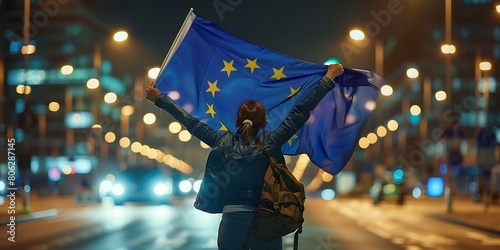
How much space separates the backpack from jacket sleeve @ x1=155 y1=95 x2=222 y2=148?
47 cm

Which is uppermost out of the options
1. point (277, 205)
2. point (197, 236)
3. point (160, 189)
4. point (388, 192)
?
point (277, 205)

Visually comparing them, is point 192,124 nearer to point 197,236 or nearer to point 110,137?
point 197,236

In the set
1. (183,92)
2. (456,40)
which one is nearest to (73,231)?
(183,92)

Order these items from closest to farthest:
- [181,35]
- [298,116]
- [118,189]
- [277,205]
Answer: [277,205], [298,116], [181,35], [118,189]

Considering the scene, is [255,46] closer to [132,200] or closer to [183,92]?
[183,92]

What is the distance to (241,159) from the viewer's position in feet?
19.2

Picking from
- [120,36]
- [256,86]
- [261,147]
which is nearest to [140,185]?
[120,36]

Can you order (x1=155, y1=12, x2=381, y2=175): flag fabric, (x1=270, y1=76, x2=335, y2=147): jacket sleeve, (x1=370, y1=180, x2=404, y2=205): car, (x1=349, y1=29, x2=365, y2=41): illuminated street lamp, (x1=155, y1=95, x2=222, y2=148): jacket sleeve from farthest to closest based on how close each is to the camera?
(x1=370, y1=180, x2=404, y2=205): car < (x1=349, y1=29, x2=365, y2=41): illuminated street lamp < (x1=155, y1=12, x2=381, y2=175): flag fabric < (x1=155, y1=95, x2=222, y2=148): jacket sleeve < (x1=270, y1=76, x2=335, y2=147): jacket sleeve

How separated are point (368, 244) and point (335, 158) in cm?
1225

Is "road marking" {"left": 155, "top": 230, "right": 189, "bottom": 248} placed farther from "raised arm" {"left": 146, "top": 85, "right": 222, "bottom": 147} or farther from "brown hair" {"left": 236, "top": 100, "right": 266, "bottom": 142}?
"brown hair" {"left": 236, "top": 100, "right": 266, "bottom": 142}

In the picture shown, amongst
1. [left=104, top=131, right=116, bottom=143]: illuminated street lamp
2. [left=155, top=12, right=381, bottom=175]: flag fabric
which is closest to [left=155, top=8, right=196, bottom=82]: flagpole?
[left=155, top=12, right=381, bottom=175]: flag fabric

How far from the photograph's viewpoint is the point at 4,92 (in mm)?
124625

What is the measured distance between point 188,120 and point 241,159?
64cm

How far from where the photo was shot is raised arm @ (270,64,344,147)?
6062 millimetres
